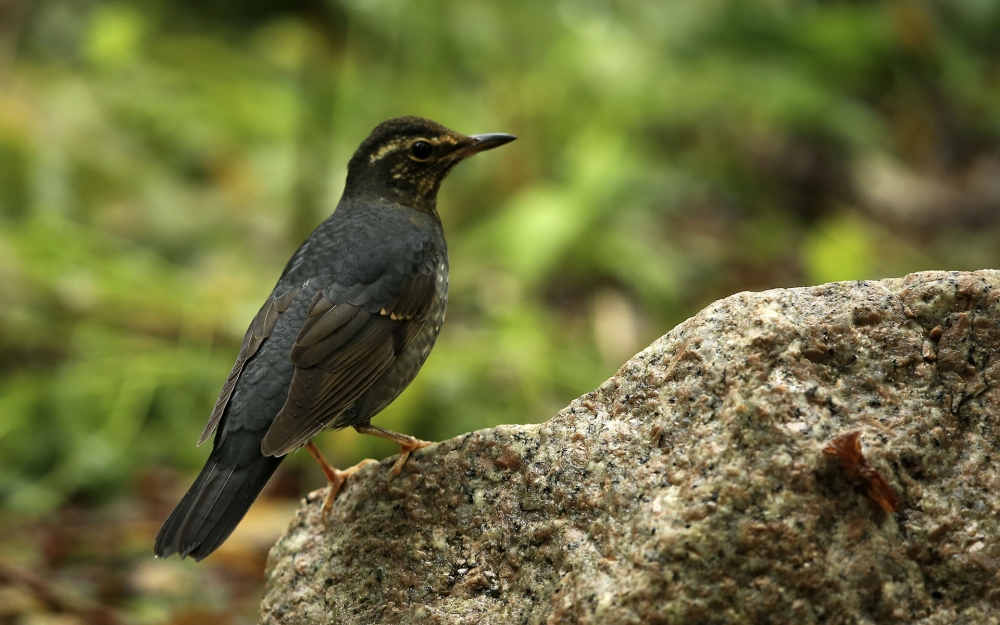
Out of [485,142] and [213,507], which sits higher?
[485,142]

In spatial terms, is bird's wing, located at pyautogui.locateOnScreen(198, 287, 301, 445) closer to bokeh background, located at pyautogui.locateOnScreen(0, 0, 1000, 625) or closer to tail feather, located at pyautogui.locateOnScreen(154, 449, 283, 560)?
tail feather, located at pyautogui.locateOnScreen(154, 449, 283, 560)

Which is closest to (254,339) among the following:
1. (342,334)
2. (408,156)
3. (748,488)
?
(342,334)

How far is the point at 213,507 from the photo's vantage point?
3.50m

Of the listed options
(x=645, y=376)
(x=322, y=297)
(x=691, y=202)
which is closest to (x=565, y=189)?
(x=691, y=202)

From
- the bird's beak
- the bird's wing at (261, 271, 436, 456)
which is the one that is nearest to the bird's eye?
the bird's beak

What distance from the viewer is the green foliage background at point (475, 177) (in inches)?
284

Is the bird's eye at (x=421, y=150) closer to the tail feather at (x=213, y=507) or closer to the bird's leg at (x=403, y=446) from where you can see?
the bird's leg at (x=403, y=446)

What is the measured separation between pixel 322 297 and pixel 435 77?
544cm

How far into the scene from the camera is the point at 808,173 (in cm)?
1120

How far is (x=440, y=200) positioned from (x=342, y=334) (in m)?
5.38

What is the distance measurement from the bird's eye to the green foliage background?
212cm

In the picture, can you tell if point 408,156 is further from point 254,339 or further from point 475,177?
point 475,177

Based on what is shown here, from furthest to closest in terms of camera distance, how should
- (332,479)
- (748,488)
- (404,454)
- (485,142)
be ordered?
(485,142) < (332,479) < (404,454) < (748,488)

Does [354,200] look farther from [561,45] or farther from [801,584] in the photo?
[561,45]
